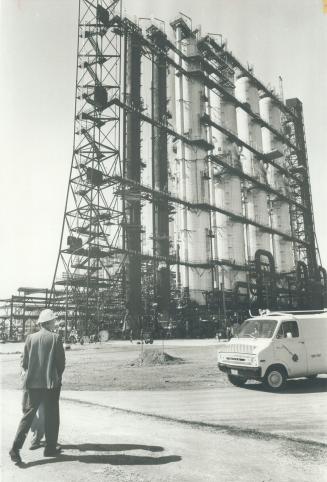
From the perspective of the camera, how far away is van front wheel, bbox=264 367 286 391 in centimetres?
1077

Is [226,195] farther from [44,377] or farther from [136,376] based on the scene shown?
[44,377]

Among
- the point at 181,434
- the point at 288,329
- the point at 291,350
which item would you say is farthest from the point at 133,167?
the point at 181,434

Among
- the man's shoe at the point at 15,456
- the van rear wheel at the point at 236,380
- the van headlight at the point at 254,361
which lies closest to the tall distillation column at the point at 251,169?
the van rear wheel at the point at 236,380

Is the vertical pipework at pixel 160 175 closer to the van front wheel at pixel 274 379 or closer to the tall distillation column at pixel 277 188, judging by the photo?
the tall distillation column at pixel 277 188

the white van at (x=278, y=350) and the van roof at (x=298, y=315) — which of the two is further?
the van roof at (x=298, y=315)

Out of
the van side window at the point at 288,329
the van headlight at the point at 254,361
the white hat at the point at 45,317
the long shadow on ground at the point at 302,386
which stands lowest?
the long shadow on ground at the point at 302,386

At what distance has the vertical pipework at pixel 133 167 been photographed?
147 ft

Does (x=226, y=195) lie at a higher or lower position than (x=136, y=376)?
higher

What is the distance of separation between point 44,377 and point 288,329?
300 inches

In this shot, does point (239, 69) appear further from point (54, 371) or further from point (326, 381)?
point (54, 371)

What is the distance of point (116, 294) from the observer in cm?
4603

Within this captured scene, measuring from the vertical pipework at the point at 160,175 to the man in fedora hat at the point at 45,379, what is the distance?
41.8 meters

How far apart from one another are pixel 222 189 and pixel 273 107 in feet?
71.3

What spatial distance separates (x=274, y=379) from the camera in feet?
35.6
